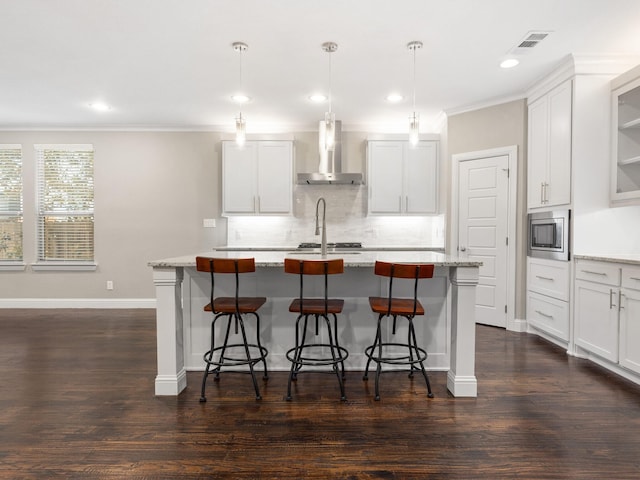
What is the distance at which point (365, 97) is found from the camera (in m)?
4.39

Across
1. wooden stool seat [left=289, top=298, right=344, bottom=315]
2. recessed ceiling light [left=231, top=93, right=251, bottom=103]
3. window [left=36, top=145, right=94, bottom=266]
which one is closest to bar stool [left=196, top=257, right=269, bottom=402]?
wooden stool seat [left=289, top=298, right=344, bottom=315]

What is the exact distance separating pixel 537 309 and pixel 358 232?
8.38 ft

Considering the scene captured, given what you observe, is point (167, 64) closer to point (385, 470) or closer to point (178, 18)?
point (178, 18)

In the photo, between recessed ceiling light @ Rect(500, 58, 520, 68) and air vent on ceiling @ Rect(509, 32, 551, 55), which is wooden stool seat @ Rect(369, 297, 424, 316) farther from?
recessed ceiling light @ Rect(500, 58, 520, 68)

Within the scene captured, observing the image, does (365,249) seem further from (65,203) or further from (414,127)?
(65,203)

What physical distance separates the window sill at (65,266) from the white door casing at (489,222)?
17.2 ft

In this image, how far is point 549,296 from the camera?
3.72 meters

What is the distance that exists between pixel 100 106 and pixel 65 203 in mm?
1774

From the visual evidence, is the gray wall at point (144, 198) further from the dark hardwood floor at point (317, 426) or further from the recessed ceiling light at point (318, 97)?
the dark hardwood floor at point (317, 426)

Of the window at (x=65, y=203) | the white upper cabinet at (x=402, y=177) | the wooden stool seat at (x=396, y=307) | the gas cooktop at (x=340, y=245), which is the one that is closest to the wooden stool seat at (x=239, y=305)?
the wooden stool seat at (x=396, y=307)

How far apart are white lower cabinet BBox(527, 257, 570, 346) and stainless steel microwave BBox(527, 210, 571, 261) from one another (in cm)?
8

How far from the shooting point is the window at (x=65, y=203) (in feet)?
17.9

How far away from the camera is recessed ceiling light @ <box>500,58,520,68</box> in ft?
11.2

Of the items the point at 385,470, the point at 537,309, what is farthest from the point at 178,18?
the point at 537,309
